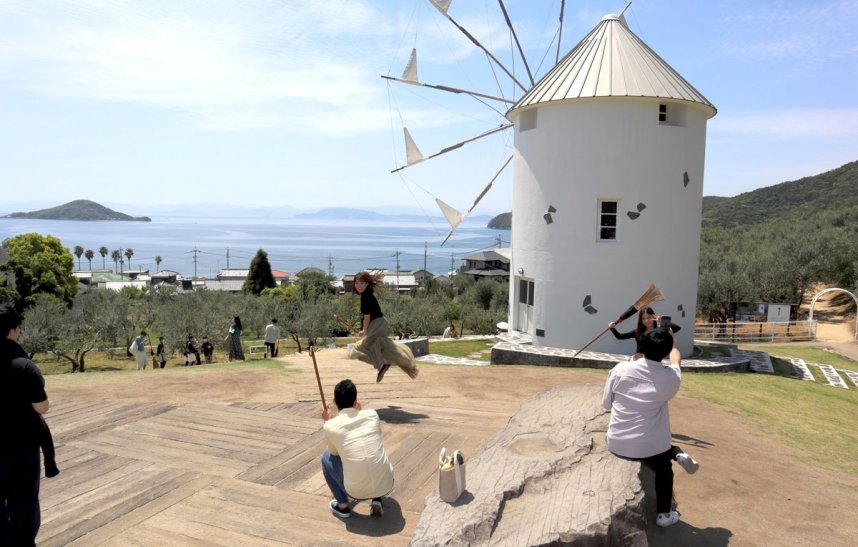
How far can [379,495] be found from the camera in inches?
185

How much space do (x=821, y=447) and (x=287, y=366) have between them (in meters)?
9.14

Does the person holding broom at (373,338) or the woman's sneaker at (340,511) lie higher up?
the person holding broom at (373,338)

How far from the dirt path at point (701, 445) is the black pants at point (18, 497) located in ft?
14.7

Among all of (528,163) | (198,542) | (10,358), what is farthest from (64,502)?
(528,163)

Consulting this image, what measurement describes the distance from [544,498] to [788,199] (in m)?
95.7

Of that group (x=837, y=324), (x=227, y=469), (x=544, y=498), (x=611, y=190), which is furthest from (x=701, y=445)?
(x=837, y=324)

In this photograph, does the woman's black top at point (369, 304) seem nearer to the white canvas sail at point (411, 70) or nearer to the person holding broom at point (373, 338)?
the person holding broom at point (373, 338)

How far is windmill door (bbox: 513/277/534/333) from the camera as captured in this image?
1766 centimetres

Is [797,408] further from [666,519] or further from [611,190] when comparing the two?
[666,519]

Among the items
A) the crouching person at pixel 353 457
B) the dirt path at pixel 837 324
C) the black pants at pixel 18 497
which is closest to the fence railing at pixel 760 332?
the dirt path at pixel 837 324

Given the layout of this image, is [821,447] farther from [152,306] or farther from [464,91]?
[152,306]

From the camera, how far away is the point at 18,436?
12.9ft

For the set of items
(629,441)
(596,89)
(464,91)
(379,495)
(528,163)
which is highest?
(464,91)

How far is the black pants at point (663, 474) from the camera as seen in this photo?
4.75 m
